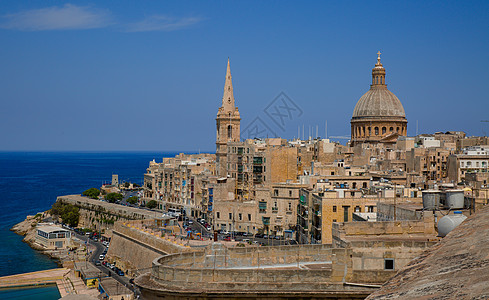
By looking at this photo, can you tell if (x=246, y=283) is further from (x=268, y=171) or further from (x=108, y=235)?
(x=108, y=235)

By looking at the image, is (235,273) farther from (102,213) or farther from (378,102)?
(378,102)

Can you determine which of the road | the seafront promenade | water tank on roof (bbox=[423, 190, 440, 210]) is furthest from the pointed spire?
water tank on roof (bbox=[423, 190, 440, 210])

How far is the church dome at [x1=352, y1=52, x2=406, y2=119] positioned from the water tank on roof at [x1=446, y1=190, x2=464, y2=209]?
2108 inches

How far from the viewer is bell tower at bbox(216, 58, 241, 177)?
65125 millimetres

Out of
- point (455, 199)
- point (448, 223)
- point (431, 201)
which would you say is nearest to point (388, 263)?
point (448, 223)

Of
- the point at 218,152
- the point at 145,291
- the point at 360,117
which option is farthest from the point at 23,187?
the point at 145,291

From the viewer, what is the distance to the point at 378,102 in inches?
2640

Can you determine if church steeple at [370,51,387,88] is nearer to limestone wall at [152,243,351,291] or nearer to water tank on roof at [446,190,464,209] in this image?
water tank on roof at [446,190,464,209]

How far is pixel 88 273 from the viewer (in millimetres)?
38500

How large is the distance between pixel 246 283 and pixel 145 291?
1.82m

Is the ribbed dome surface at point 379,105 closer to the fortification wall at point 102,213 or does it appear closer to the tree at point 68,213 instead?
the fortification wall at point 102,213

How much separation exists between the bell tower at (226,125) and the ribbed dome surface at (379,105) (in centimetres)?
1365

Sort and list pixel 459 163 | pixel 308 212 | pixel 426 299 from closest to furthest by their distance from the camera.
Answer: pixel 426 299
pixel 308 212
pixel 459 163

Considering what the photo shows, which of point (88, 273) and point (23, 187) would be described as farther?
point (23, 187)
